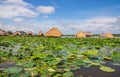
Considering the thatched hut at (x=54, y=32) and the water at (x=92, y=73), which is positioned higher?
the thatched hut at (x=54, y=32)

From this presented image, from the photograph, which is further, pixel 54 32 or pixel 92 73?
pixel 54 32

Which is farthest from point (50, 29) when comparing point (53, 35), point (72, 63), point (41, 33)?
point (72, 63)

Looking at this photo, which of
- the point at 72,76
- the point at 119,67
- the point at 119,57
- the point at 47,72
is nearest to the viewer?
the point at 72,76

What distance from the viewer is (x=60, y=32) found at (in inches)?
1006

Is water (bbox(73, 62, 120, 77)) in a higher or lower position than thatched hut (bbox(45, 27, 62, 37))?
lower

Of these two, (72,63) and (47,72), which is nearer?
(47,72)

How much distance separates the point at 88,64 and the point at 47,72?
3.71 ft

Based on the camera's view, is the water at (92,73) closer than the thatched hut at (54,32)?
Yes

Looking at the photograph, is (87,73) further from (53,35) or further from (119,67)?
(53,35)

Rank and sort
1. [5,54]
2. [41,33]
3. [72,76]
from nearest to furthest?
1. [72,76]
2. [5,54]
3. [41,33]

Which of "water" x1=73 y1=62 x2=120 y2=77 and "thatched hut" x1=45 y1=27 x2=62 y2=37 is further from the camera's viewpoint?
"thatched hut" x1=45 y1=27 x2=62 y2=37

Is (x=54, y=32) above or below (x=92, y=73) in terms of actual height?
above

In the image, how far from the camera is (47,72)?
369 cm

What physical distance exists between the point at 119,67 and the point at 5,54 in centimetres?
334
